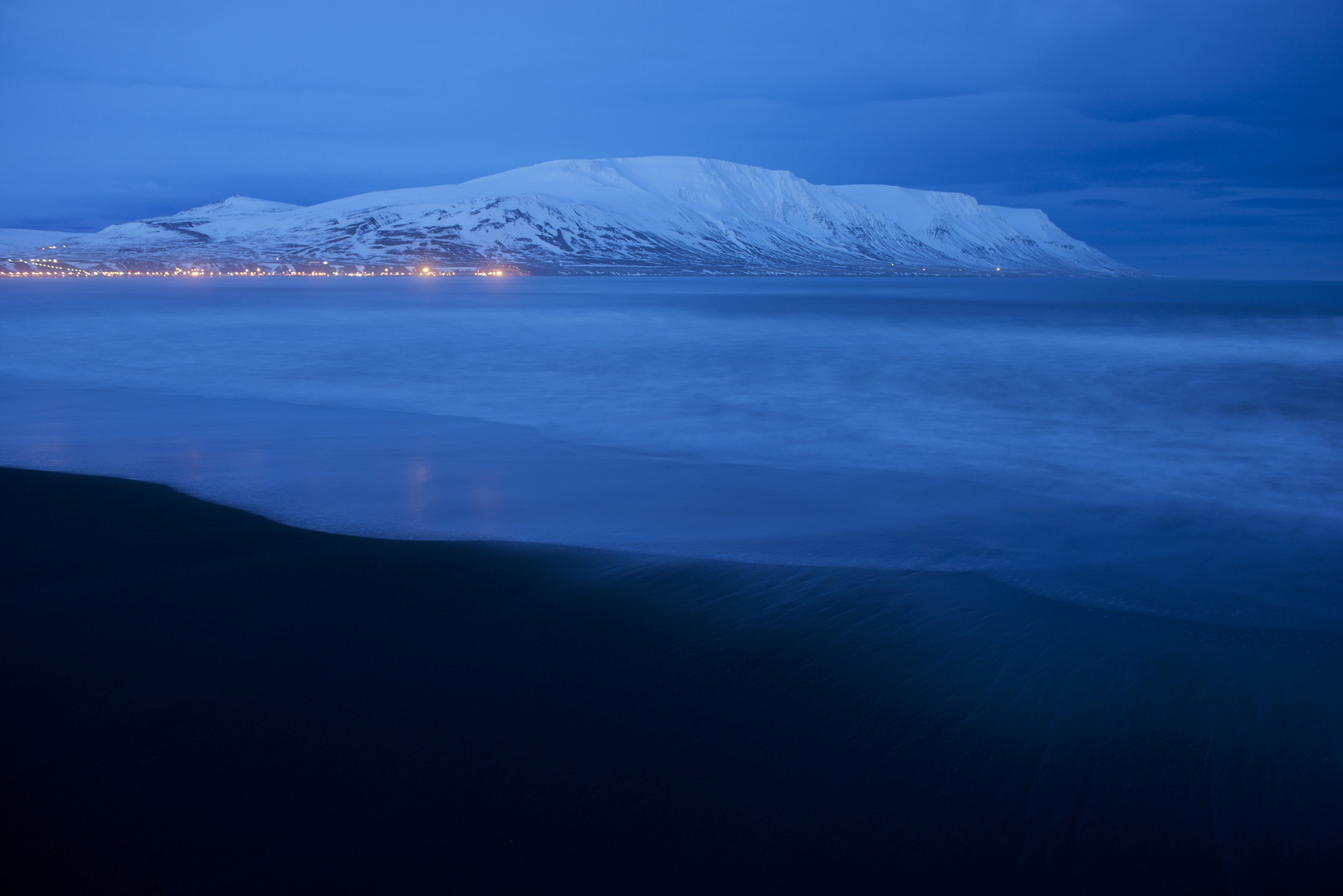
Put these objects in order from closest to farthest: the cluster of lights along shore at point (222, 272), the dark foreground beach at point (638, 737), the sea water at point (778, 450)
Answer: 1. the dark foreground beach at point (638, 737)
2. the sea water at point (778, 450)
3. the cluster of lights along shore at point (222, 272)

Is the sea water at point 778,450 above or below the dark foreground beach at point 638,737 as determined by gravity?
above

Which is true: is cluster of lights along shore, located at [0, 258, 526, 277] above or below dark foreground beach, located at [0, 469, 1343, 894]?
above

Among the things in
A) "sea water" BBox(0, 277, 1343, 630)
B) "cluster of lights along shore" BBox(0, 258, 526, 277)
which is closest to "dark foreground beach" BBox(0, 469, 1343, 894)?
"sea water" BBox(0, 277, 1343, 630)

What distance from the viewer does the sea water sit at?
5.77m

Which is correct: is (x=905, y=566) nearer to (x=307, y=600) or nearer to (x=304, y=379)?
(x=307, y=600)

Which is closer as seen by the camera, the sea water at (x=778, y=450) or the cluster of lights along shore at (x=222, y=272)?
the sea water at (x=778, y=450)

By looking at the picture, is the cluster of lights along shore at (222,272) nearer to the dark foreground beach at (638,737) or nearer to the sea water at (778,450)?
the sea water at (778,450)

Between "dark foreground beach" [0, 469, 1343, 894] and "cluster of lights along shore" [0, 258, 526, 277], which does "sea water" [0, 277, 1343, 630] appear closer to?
"dark foreground beach" [0, 469, 1343, 894]

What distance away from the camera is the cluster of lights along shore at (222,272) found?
144 m

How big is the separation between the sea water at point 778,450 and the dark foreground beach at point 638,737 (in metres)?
0.85

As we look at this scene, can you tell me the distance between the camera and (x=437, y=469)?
805 cm

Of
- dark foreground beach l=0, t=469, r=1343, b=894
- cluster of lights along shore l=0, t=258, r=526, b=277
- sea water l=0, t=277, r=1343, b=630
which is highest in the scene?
cluster of lights along shore l=0, t=258, r=526, b=277

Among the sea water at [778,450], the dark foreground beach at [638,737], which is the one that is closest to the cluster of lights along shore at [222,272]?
Answer: the sea water at [778,450]

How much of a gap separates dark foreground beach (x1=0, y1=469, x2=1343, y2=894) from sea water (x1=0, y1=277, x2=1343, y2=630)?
847mm
